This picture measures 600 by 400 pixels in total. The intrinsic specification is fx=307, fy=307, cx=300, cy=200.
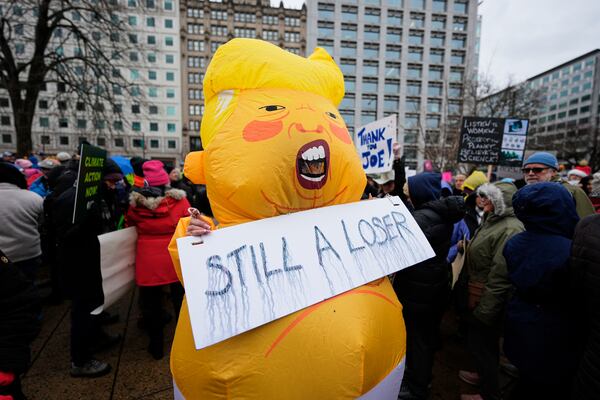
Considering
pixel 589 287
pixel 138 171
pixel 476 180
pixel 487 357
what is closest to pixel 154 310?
pixel 138 171

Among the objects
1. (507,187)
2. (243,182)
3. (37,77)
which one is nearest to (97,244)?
(243,182)

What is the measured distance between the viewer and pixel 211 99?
196cm

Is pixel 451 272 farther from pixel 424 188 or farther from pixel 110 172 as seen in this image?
pixel 110 172

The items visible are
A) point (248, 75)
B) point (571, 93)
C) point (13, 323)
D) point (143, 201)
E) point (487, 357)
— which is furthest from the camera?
point (571, 93)

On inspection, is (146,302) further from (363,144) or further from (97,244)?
(363,144)

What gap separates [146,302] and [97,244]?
2.69ft

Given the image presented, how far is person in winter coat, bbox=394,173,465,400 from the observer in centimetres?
229

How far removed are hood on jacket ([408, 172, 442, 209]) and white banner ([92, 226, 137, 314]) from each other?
287cm

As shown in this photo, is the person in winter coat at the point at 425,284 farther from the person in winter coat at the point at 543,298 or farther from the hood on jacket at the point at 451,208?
the person in winter coat at the point at 543,298

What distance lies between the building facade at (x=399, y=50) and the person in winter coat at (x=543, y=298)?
150ft

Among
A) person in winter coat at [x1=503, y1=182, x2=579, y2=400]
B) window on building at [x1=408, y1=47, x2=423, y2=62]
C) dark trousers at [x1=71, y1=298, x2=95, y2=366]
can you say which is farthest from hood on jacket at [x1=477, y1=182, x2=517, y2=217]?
window on building at [x1=408, y1=47, x2=423, y2=62]

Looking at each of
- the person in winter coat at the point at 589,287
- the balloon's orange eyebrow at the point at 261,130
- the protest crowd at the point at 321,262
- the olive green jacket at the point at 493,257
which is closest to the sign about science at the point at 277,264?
the protest crowd at the point at 321,262

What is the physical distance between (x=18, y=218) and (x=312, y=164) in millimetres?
3421

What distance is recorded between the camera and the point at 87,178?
2.44 m
